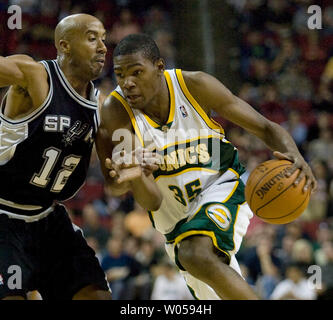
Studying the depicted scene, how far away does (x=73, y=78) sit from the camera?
386 centimetres

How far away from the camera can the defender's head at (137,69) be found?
3764 mm

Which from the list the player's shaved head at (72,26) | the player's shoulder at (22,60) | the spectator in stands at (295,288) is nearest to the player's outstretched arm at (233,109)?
the player's shaved head at (72,26)

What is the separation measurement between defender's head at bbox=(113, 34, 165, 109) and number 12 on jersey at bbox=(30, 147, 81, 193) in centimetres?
52

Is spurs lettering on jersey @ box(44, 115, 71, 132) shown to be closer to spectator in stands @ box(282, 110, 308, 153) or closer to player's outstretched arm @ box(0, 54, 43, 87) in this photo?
player's outstretched arm @ box(0, 54, 43, 87)

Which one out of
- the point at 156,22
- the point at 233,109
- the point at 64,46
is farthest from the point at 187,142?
the point at 156,22

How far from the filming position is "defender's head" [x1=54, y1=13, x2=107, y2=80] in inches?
151

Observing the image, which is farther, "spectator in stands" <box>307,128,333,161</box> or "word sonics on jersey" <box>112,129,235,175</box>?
"spectator in stands" <box>307,128,333,161</box>

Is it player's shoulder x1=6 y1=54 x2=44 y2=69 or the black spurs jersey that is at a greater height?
player's shoulder x1=6 y1=54 x2=44 y2=69

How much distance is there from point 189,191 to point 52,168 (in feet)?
2.84

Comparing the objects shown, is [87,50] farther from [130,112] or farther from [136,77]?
[130,112]

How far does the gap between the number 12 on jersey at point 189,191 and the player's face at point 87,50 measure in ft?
2.94

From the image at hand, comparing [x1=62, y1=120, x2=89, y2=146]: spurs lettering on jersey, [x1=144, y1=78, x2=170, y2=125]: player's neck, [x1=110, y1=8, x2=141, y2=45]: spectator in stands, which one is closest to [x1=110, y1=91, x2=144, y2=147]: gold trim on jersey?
[x1=144, y1=78, x2=170, y2=125]: player's neck

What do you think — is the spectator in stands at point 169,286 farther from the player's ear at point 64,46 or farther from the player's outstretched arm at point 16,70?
the player's outstretched arm at point 16,70

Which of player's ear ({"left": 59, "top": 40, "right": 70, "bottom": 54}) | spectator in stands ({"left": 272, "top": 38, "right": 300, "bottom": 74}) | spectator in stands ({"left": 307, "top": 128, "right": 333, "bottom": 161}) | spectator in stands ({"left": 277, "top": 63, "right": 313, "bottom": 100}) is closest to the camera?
player's ear ({"left": 59, "top": 40, "right": 70, "bottom": 54})
